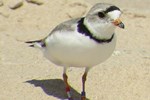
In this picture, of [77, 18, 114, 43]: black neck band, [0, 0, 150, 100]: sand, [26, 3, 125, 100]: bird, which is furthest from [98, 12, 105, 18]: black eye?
[0, 0, 150, 100]: sand

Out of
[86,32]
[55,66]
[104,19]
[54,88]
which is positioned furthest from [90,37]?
[55,66]

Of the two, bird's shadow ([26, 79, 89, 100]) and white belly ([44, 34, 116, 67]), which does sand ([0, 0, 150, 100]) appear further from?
white belly ([44, 34, 116, 67])

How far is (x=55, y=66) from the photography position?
543cm

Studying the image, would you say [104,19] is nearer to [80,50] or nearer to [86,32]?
[86,32]

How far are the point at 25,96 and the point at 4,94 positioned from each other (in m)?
0.22

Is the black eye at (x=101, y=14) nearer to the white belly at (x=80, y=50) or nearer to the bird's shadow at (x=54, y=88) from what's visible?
the white belly at (x=80, y=50)

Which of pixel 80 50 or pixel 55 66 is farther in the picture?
pixel 55 66

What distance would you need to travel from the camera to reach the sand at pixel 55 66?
15.8 ft

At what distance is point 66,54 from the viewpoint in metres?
4.11

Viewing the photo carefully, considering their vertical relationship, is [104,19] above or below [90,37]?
above

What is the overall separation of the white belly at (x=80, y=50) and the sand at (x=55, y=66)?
2.10 ft

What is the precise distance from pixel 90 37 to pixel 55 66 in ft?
5.12

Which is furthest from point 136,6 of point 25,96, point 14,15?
point 25,96

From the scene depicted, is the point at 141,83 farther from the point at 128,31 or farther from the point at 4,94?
the point at 128,31
